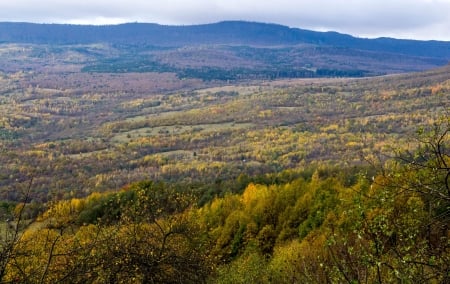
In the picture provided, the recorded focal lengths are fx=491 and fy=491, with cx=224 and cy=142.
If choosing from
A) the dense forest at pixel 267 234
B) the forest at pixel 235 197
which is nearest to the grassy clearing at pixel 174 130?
the forest at pixel 235 197

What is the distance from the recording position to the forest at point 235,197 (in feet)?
29.9

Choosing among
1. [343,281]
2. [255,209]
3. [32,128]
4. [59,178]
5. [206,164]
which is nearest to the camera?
[343,281]

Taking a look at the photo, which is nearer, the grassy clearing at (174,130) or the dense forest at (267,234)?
the dense forest at (267,234)

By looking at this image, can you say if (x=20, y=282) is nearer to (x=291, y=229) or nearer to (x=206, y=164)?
(x=291, y=229)

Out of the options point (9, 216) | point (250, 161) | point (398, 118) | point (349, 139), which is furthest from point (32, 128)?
point (9, 216)

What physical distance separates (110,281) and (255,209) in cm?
3994

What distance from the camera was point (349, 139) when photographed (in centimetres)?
13875

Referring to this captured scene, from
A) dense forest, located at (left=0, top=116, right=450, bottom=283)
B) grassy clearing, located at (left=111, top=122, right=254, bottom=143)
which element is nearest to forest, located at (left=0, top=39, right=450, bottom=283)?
dense forest, located at (left=0, top=116, right=450, bottom=283)

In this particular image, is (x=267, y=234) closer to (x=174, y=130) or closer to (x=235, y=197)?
(x=235, y=197)

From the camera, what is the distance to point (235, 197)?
6212 centimetres

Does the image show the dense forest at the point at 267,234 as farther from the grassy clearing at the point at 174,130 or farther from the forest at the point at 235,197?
the grassy clearing at the point at 174,130

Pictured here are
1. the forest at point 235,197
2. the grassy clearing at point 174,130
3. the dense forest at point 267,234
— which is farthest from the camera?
the grassy clearing at point 174,130

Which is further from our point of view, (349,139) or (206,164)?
(349,139)

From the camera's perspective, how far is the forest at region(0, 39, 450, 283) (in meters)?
Answer: 9.12
